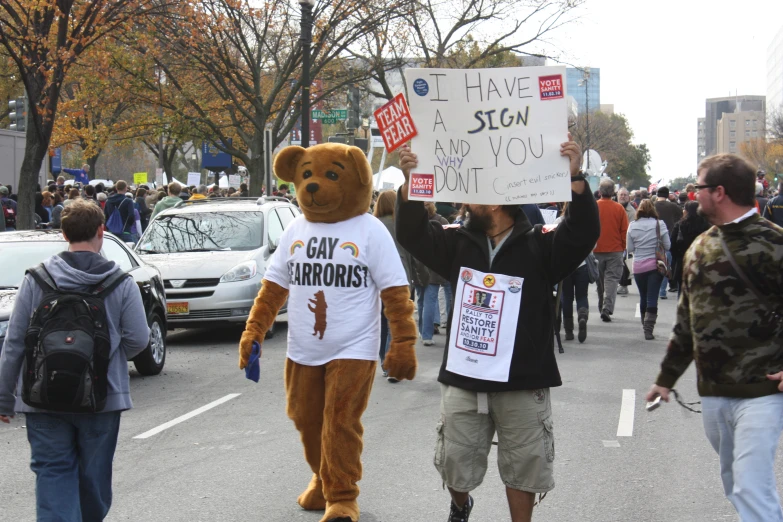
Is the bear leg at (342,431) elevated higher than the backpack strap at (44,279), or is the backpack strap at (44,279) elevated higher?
the backpack strap at (44,279)

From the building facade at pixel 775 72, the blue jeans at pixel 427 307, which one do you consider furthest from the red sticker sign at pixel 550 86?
the building facade at pixel 775 72

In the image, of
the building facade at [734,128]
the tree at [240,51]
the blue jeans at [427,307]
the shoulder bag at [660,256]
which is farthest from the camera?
the building facade at [734,128]

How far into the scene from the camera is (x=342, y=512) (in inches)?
199

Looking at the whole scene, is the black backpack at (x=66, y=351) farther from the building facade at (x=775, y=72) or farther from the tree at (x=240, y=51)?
the building facade at (x=775, y=72)

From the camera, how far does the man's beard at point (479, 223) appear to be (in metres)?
4.38

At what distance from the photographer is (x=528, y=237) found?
4.30 m

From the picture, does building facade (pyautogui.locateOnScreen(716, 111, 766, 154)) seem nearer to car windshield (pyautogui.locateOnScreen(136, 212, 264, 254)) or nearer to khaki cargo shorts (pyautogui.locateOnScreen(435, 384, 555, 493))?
car windshield (pyautogui.locateOnScreen(136, 212, 264, 254))

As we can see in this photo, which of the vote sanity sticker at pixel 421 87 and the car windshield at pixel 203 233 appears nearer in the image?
the vote sanity sticker at pixel 421 87

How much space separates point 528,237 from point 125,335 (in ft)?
5.96

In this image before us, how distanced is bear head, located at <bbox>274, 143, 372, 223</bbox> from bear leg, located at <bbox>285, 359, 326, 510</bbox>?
80cm

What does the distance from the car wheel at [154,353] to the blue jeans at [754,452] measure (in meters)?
7.01

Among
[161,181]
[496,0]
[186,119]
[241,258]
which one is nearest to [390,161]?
[161,181]

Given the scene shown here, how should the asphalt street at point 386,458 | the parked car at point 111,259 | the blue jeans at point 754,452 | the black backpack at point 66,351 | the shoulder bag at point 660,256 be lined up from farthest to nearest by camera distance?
the shoulder bag at point 660,256, the parked car at point 111,259, the asphalt street at point 386,458, the black backpack at point 66,351, the blue jeans at point 754,452

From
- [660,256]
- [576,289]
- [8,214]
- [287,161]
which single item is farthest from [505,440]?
[8,214]
